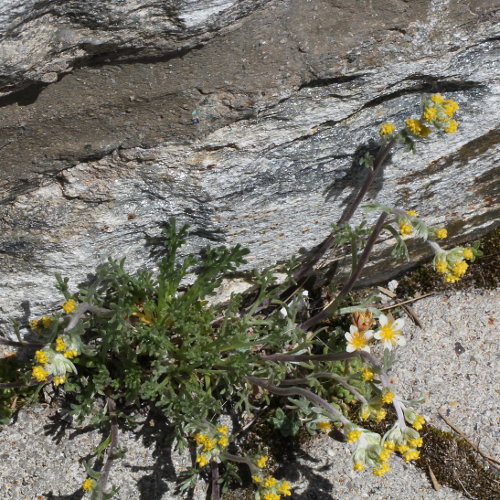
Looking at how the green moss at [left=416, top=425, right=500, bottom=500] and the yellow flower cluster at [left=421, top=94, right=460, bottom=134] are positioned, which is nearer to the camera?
the yellow flower cluster at [left=421, top=94, right=460, bottom=134]

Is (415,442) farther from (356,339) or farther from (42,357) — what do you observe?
(42,357)

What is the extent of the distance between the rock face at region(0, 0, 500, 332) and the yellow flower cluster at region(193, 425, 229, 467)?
0.97 m

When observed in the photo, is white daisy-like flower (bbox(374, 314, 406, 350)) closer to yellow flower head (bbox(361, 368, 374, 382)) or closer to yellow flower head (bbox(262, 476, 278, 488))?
yellow flower head (bbox(361, 368, 374, 382))

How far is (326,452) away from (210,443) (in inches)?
34.9

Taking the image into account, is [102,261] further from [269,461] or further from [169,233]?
[269,461]

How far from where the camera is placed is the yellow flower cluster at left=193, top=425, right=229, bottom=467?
121 inches

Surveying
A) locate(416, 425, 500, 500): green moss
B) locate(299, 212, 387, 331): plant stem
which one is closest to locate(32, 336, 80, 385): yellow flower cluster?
locate(299, 212, 387, 331): plant stem

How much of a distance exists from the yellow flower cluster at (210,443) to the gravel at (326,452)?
551 mm

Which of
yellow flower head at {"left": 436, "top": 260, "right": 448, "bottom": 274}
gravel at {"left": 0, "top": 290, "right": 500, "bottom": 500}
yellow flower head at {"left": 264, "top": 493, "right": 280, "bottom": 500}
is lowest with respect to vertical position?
gravel at {"left": 0, "top": 290, "right": 500, "bottom": 500}

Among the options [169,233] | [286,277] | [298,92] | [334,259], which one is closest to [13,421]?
[169,233]

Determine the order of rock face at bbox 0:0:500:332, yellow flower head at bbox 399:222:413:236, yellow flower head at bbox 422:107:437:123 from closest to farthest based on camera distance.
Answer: rock face at bbox 0:0:500:332 → yellow flower head at bbox 422:107:437:123 → yellow flower head at bbox 399:222:413:236

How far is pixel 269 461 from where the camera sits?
12.0ft

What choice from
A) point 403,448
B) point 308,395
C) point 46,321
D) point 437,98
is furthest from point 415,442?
point 46,321

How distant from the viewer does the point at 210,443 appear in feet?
10.1
